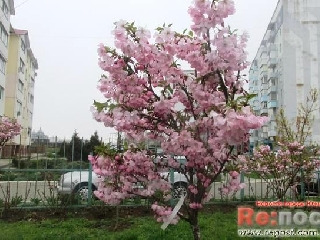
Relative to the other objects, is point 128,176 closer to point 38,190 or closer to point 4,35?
point 38,190

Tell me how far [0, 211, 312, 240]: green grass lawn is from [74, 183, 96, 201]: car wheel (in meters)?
0.70

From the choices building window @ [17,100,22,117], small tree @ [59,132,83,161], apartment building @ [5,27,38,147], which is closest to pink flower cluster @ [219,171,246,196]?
small tree @ [59,132,83,161]

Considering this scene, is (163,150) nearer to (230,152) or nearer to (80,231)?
(230,152)

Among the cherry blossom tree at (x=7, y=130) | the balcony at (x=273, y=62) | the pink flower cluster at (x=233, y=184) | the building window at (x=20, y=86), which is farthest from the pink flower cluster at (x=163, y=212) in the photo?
the balcony at (x=273, y=62)

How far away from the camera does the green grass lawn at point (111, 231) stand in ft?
18.3

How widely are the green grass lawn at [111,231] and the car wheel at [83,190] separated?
2.30ft

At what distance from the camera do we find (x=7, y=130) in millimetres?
12328

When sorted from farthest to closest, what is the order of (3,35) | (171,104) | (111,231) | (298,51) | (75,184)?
(298,51) < (3,35) < (75,184) < (111,231) < (171,104)

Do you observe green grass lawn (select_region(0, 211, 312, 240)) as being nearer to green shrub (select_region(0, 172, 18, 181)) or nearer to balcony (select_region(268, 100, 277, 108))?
green shrub (select_region(0, 172, 18, 181))

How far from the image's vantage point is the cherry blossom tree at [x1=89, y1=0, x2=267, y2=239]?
305 cm

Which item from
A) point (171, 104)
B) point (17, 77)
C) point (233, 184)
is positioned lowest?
point (233, 184)

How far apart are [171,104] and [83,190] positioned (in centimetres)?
570

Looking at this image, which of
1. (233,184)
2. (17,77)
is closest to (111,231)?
(233,184)

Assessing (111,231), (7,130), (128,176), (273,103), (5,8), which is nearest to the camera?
(128,176)
